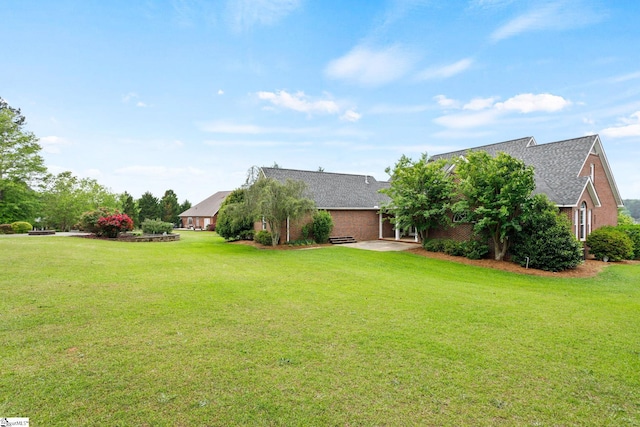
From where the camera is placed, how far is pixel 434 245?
58.1ft

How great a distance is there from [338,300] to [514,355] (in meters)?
3.75

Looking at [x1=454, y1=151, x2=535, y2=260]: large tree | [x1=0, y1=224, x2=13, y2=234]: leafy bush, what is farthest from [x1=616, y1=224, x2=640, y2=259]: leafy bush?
[x1=0, y1=224, x2=13, y2=234]: leafy bush

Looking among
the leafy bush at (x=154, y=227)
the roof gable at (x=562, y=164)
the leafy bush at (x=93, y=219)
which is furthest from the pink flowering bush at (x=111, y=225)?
the roof gable at (x=562, y=164)

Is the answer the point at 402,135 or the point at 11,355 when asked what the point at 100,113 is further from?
the point at 402,135

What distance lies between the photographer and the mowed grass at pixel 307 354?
3199mm

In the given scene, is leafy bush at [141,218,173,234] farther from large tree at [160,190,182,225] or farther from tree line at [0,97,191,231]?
large tree at [160,190,182,225]

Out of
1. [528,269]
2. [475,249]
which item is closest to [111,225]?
[475,249]

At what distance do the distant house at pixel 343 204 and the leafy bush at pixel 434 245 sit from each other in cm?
482

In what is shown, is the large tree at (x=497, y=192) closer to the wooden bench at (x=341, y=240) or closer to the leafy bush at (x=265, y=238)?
the wooden bench at (x=341, y=240)

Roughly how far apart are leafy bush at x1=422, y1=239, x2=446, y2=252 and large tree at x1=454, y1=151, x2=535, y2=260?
2504 mm

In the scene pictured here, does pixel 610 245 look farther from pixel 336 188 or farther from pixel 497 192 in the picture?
pixel 336 188

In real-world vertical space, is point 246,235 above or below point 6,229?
below

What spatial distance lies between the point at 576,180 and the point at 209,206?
4491 centimetres

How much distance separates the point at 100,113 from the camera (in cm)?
1888
